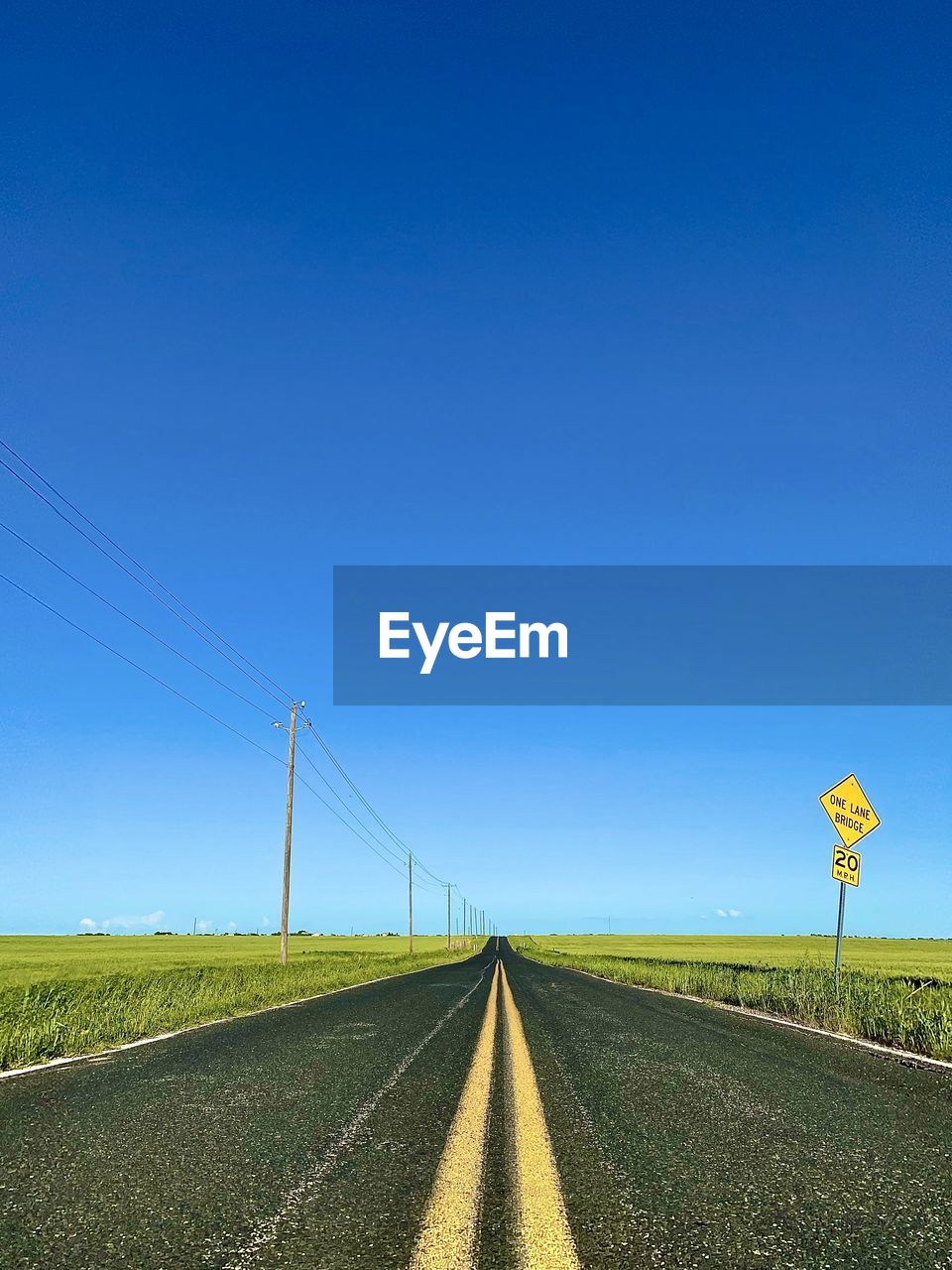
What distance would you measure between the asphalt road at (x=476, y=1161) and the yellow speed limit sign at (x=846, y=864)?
5.92 m

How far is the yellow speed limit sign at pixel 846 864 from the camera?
13.3 meters

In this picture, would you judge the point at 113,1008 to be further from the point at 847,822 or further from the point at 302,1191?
the point at 847,822

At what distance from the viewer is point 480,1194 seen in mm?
3553

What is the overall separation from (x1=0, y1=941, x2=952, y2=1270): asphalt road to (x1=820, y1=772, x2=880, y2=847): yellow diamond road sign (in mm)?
6520

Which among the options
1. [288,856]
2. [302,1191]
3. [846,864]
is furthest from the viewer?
[288,856]

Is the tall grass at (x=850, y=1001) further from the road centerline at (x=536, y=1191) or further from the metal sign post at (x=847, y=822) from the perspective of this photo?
the road centerline at (x=536, y=1191)

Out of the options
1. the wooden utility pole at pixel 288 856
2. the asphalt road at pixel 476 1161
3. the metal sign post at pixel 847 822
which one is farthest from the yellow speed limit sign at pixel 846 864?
the wooden utility pole at pixel 288 856

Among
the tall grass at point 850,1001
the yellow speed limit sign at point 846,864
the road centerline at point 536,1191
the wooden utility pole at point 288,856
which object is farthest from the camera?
the wooden utility pole at point 288,856

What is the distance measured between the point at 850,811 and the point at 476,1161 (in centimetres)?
1189

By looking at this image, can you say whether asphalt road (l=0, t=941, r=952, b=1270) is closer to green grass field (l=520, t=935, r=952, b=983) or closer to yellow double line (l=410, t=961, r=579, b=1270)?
yellow double line (l=410, t=961, r=579, b=1270)

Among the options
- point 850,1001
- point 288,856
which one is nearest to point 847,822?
point 850,1001

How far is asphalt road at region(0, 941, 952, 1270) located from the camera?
3035mm

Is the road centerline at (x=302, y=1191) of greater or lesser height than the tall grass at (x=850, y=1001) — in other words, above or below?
above

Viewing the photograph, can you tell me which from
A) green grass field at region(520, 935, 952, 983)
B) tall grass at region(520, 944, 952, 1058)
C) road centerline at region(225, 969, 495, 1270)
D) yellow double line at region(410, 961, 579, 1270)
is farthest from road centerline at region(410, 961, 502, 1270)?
green grass field at region(520, 935, 952, 983)
